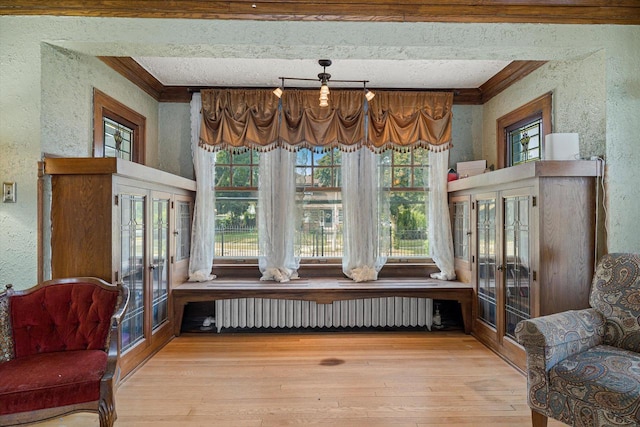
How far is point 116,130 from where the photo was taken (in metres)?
3.75

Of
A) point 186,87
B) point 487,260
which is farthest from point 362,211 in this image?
point 186,87

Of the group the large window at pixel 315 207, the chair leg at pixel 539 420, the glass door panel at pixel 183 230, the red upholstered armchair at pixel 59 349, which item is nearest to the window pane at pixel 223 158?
the large window at pixel 315 207

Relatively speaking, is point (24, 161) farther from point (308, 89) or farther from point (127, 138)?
point (308, 89)

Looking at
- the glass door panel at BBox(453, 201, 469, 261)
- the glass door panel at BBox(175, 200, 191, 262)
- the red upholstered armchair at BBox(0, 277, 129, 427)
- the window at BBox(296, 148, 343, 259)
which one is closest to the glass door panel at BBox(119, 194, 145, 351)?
the red upholstered armchair at BBox(0, 277, 129, 427)

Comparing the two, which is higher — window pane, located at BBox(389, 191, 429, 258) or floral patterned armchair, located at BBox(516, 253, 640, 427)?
window pane, located at BBox(389, 191, 429, 258)

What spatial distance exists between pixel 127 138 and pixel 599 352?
442 cm

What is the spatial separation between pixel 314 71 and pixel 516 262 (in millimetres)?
2688

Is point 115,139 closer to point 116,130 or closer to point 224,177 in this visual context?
point 116,130

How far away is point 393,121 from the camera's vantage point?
433 centimetres

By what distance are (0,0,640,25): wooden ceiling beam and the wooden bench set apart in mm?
2570

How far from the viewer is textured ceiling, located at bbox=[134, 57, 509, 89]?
3693mm

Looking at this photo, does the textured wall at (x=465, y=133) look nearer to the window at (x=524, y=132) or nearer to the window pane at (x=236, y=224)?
the window at (x=524, y=132)

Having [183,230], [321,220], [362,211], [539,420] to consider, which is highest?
[362,211]

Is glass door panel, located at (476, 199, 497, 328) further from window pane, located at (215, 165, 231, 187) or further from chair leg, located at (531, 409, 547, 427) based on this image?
window pane, located at (215, 165, 231, 187)
